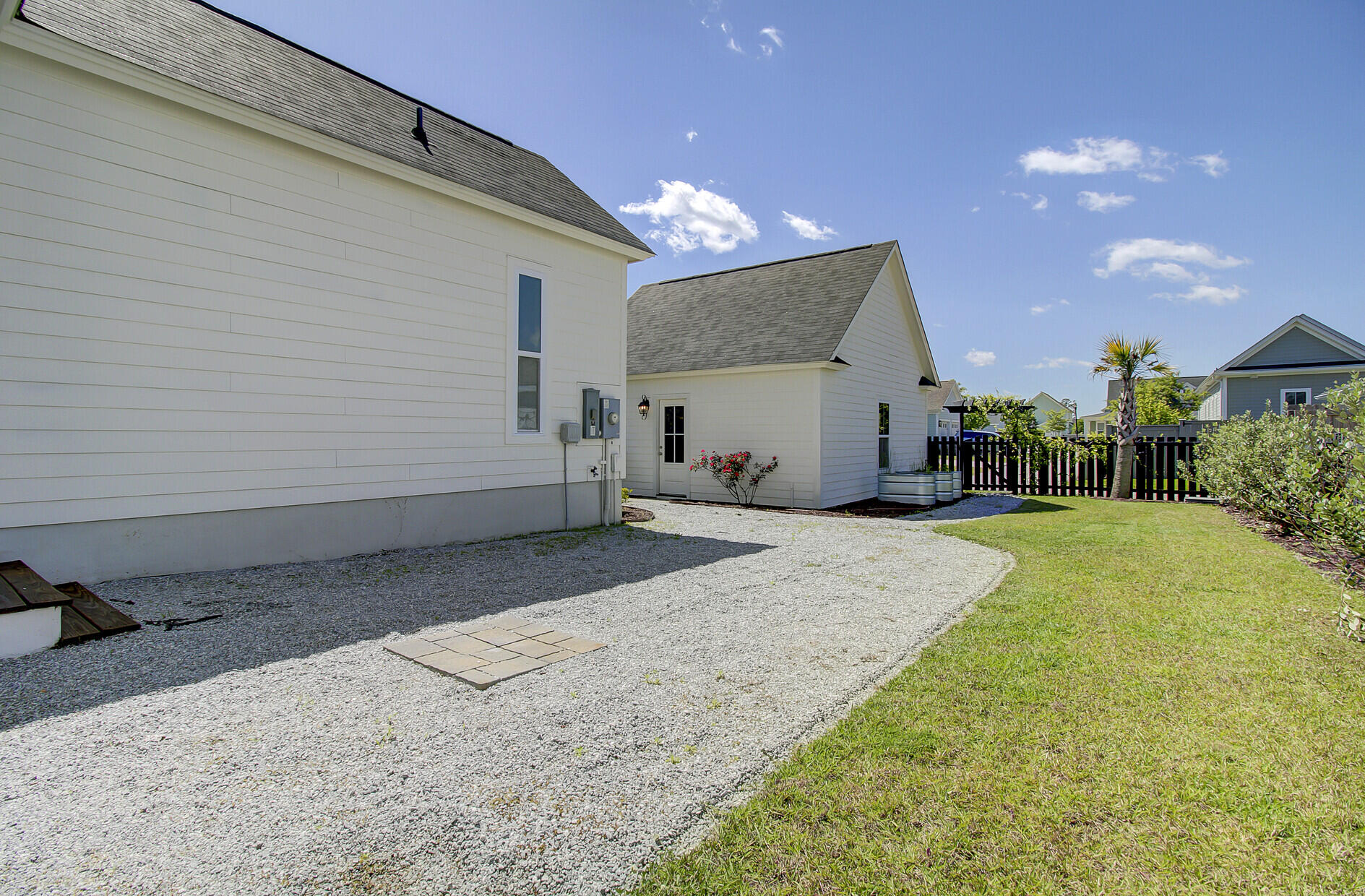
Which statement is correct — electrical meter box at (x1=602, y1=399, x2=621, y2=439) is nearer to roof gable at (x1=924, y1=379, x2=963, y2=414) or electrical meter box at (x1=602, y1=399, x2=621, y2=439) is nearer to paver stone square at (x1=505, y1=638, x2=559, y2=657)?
paver stone square at (x1=505, y1=638, x2=559, y2=657)

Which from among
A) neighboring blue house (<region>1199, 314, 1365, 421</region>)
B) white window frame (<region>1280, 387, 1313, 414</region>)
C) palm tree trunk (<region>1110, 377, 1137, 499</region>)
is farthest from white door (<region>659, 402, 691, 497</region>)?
white window frame (<region>1280, 387, 1313, 414</region>)

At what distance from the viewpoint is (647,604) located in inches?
208

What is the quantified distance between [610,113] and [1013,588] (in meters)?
10.5

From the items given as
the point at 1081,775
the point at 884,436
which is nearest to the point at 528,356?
the point at 1081,775

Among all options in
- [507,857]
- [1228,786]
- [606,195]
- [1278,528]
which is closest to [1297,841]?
[1228,786]

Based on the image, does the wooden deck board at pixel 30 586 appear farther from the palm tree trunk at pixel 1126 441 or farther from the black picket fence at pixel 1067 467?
the palm tree trunk at pixel 1126 441

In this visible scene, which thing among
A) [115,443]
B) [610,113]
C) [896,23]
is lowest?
[115,443]

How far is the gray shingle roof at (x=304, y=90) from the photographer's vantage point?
5520 mm

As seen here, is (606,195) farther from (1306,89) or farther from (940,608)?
(1306,89)

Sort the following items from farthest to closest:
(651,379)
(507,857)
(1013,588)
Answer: (651,379) → (1013,588) → (507,857)

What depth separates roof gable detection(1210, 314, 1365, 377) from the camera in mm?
20781

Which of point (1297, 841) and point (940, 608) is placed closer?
point (1297, 841)

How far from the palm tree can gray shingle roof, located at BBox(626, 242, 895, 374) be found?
5.98 metres

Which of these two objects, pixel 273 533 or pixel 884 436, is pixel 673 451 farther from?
pixel 273 533
